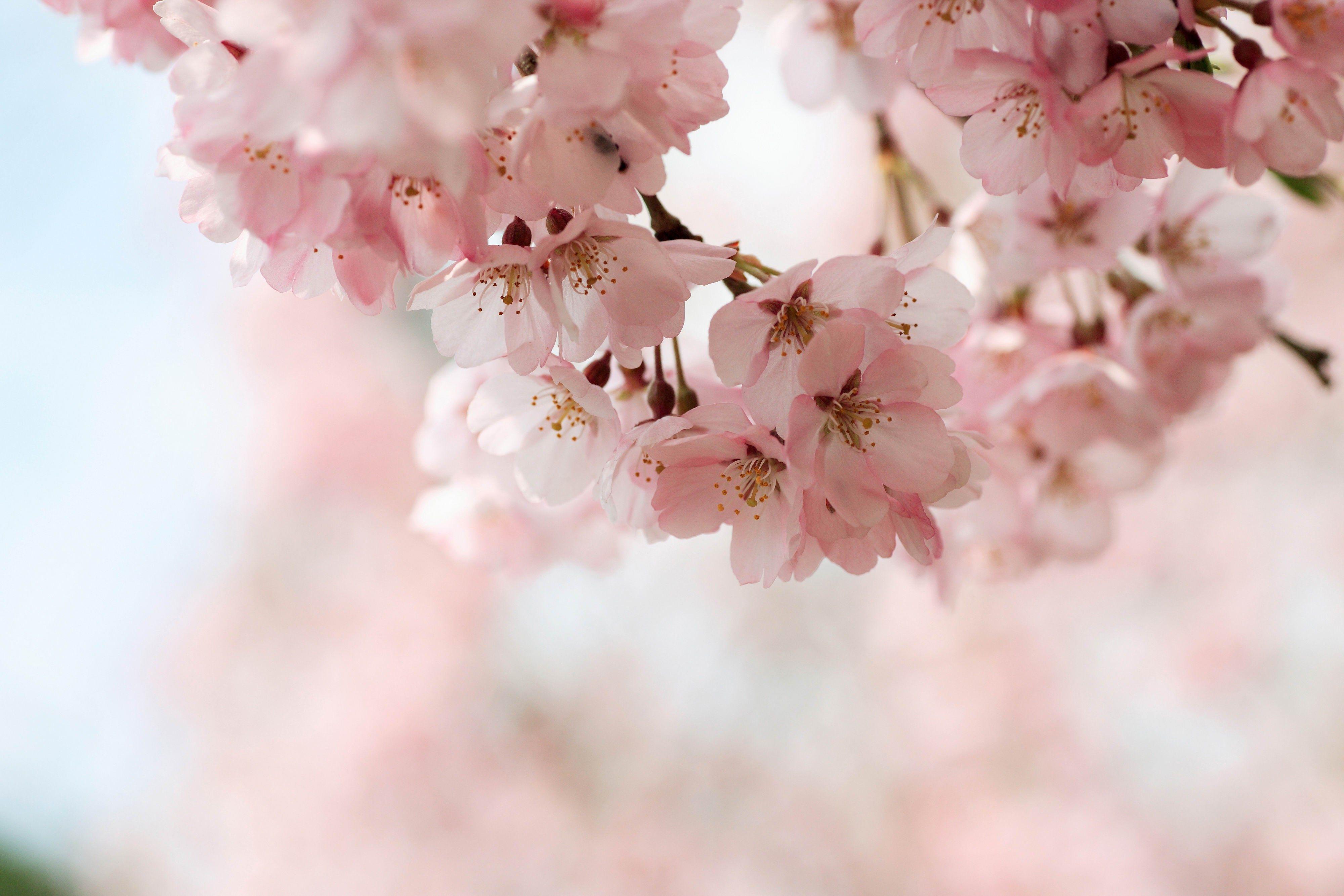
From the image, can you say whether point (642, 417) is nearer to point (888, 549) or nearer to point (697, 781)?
point (888, 549)

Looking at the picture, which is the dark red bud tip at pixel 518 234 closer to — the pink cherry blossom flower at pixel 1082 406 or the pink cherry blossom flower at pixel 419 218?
the pink cherry blossom flower at pixel 419 218

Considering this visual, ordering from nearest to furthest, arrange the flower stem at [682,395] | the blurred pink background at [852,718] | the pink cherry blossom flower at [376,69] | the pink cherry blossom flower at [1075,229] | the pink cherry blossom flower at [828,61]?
the pink cherry blossom flower at [376,69] < the flower stem at [682,395] < the pink cherry blossom flower at [1075,229] < the pink cherry blossom flower at [828,61] < the blurred pink background at [852,718]

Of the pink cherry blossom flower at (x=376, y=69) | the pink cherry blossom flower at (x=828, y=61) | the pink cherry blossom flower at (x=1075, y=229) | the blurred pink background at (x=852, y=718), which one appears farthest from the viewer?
the blurred pink background at (x=852, y=718)

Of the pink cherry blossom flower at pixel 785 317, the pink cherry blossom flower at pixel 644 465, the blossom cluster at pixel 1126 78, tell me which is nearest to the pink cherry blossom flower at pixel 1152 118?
the blossom cluster at pixel 1126 78

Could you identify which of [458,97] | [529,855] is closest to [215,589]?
[529,855]

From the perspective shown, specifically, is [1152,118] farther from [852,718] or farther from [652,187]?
[852,718]

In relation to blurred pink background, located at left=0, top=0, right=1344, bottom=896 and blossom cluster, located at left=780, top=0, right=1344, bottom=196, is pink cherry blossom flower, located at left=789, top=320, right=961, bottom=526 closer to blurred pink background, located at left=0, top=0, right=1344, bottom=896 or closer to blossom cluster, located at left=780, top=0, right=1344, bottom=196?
blossom cluster, located at left=780, top=0, right=1344, bottom=196

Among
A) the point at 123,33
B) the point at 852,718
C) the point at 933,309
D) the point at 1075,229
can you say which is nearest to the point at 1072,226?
the point at 1075,229

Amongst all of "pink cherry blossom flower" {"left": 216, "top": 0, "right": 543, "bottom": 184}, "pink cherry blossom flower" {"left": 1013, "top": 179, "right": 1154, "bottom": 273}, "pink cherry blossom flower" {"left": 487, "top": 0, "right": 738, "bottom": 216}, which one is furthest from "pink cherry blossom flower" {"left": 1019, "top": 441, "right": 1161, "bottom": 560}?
"pink cherry blossom flower" {"left": 216, "top": 0, "right": 543, "bottom": 184}

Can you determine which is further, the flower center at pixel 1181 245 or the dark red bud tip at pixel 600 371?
the flower center at pixel 1181 245
